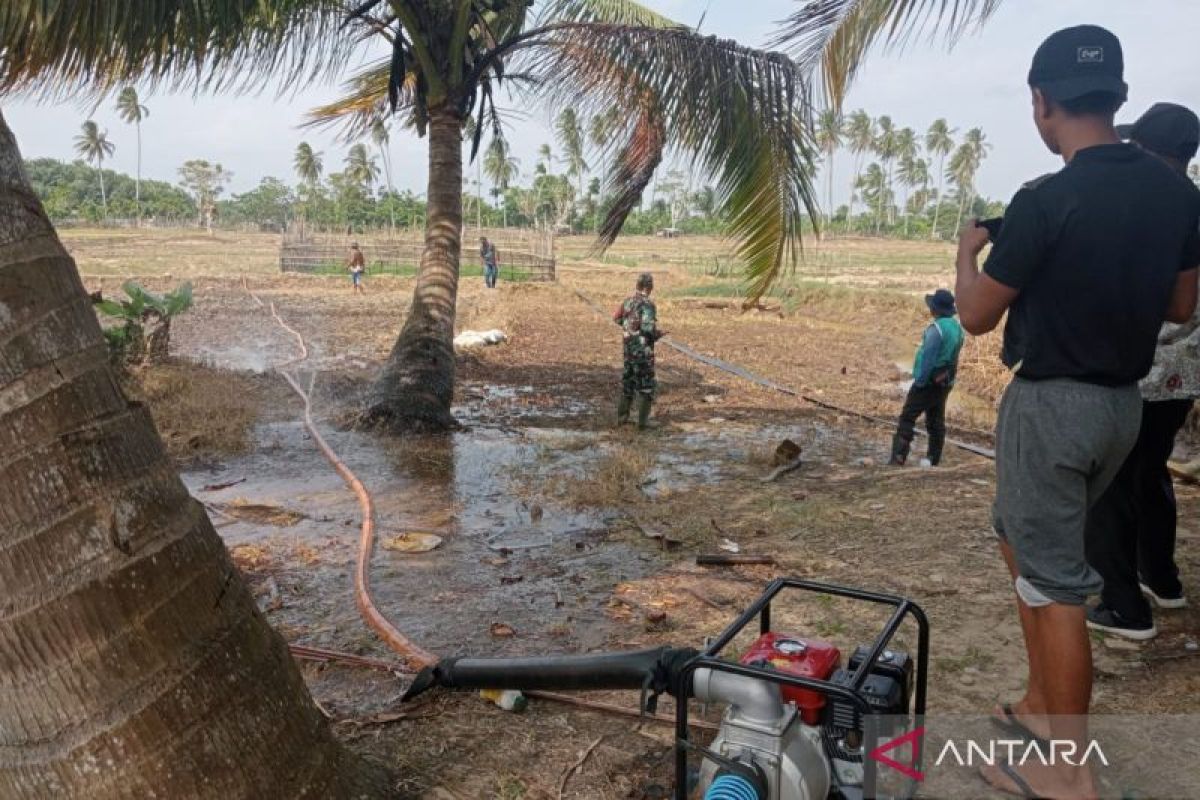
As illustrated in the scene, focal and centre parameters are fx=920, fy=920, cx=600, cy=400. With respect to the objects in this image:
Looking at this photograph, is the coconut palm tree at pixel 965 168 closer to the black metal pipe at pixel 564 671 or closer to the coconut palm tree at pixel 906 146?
the coconut palm tree at pixel 906 146

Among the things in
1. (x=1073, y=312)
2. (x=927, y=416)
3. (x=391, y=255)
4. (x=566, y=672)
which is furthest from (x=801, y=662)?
(x=391, y=255)

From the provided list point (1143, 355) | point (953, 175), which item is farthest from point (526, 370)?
point (953, 175)

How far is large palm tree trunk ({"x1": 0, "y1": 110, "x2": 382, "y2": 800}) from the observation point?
5.83ft

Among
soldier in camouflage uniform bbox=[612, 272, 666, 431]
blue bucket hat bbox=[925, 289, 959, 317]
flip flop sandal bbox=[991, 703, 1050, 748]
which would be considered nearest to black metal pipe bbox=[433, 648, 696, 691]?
flip flop sandal bbox=[991, 703, 1050, 748]

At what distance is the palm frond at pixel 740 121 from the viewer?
6602mm

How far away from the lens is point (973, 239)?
2.42m

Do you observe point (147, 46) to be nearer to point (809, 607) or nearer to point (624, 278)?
point (809, 607)

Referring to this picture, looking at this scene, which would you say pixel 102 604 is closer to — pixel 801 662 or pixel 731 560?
pixel 801 662

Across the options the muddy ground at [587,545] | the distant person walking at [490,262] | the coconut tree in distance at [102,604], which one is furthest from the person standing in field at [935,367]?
the distant person walking at [490,262]

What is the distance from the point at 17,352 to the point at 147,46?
16.5 ft

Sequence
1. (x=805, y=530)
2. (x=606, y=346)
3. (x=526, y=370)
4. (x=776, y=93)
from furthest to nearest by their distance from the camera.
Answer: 1. (x=606, y=346)
2. (x=526, y=370)
3. (x=776, y=93)
4. (x=805, y=530)

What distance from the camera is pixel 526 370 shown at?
44.4 ft

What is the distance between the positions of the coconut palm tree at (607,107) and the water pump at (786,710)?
4.65 meters

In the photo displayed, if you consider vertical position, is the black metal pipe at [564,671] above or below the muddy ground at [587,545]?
above
